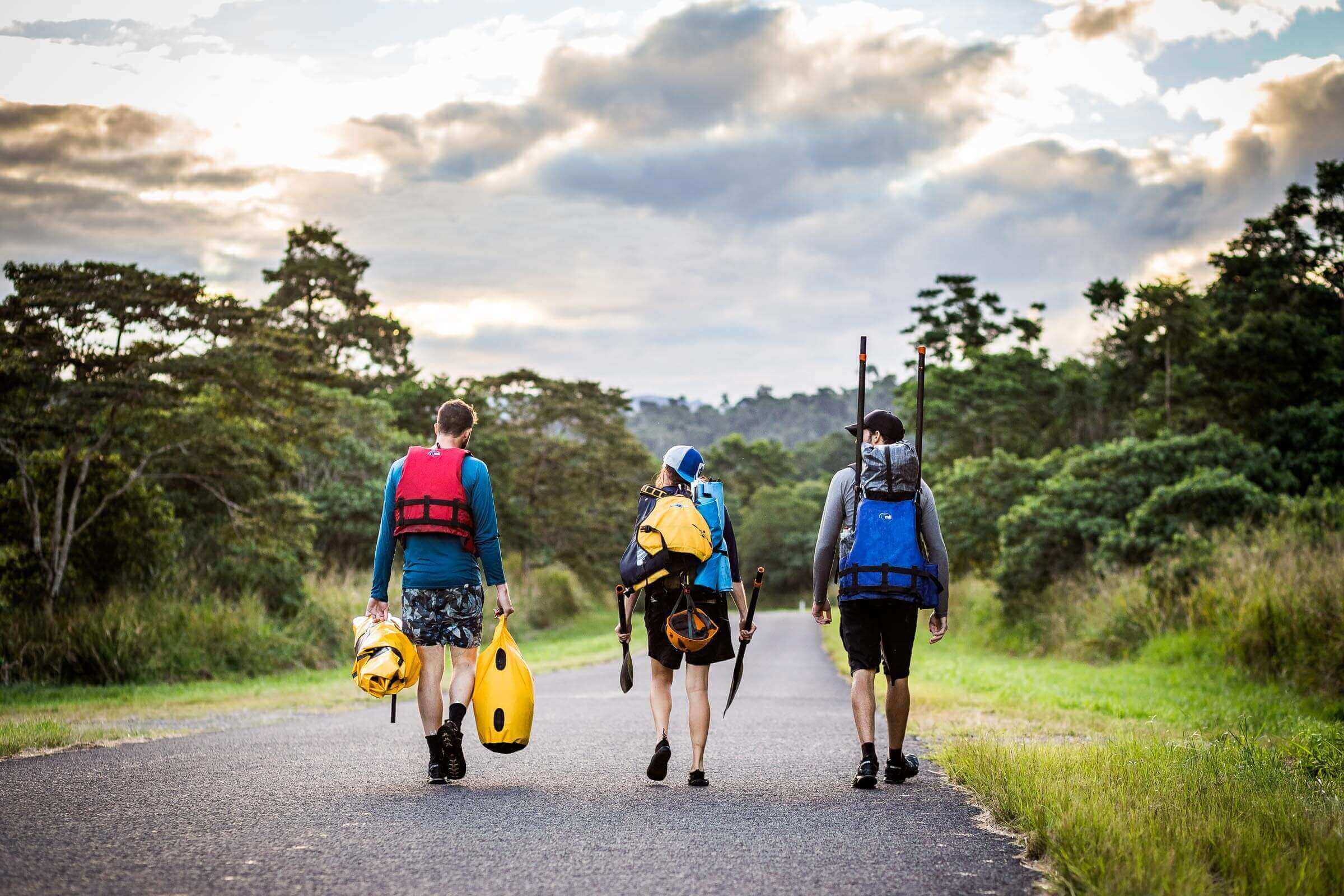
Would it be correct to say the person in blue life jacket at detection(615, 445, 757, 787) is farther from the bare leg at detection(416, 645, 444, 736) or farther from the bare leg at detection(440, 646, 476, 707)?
the bare leg at detection(416, 645, 444, 736)

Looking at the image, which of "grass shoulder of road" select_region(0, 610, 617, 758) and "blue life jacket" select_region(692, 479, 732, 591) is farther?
"grass shoulder of road" select_region(0, 610, 617, 758)

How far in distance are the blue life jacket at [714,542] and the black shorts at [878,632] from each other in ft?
2.37

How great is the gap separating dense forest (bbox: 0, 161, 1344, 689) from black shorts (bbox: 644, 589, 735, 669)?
8.71 metres

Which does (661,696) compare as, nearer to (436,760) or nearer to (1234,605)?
(436,760)

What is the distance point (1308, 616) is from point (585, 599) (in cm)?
3101

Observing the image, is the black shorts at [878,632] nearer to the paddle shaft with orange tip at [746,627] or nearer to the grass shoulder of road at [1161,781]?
the paddle shaft with orange tip at [746,627]

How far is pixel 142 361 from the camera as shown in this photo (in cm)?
1611

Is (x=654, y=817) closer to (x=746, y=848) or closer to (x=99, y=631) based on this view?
(x=746, y=848)

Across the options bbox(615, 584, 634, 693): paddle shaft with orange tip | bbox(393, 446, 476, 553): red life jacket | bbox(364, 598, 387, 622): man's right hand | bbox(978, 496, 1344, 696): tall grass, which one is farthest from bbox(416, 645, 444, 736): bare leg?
bbox(978, 496, 1344, 696): tall grass

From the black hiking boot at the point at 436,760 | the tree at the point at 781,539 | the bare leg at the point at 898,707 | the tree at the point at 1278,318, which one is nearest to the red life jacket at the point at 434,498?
the black hiking boot at the point at 436,760

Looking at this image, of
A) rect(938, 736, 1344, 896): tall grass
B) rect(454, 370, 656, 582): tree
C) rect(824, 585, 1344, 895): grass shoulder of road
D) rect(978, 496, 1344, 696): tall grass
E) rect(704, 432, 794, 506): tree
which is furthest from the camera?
rect(704, 432, 794, 506): tree

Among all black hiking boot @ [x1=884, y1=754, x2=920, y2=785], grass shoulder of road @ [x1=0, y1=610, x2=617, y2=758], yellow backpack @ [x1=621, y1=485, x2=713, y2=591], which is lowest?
grass shoulder of road @ [x1=0, y1=610, x2=617, y2=758]

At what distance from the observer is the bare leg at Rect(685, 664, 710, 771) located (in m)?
6.35

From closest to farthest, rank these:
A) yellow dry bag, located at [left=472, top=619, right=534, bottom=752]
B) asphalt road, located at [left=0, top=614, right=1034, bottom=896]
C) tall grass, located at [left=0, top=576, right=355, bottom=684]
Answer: asphalt road, located at [left=0, top=614, right=1034, bottom=896], yellow dry bag, located at [left=472, top=619, right=534, bottom=752], tall grass, located at [left=0, top=576, right=355, bottom=684]
